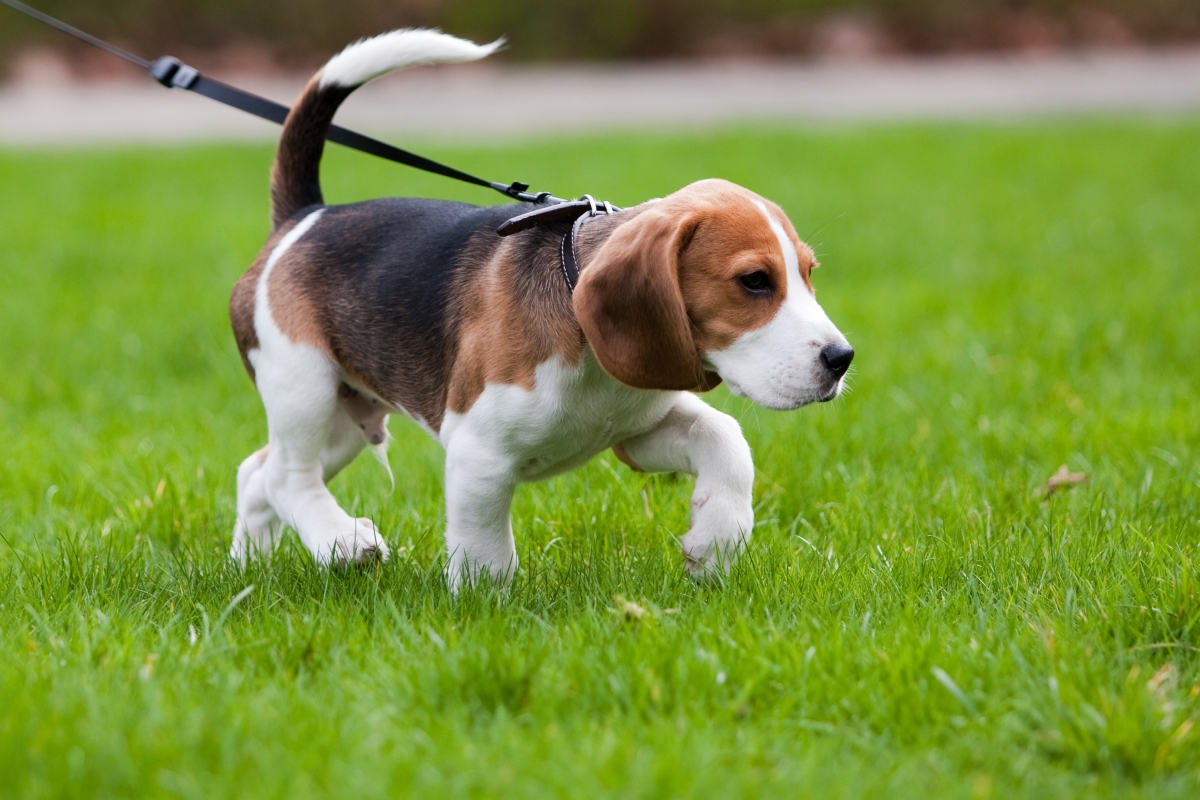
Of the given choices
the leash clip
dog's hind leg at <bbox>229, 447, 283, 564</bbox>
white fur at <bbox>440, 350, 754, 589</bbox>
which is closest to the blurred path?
the leash clip

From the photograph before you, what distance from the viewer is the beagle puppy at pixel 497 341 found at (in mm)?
3082

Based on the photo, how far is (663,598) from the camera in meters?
3.38

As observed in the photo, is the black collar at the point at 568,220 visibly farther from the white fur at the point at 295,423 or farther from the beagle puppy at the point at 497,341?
the white fur at the point at 295,423

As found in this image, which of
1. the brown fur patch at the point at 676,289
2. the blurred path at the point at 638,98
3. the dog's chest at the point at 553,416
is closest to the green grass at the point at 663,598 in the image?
the dog's chest at the point at 553,416

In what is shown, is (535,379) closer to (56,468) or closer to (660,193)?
(56,468)

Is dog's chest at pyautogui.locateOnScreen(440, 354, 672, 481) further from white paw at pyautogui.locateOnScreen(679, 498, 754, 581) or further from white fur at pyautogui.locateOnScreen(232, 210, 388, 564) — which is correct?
white fur at pyautogui.locateOnScreen(232, 210, 388, 564)

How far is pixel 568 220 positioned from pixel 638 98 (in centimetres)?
1673

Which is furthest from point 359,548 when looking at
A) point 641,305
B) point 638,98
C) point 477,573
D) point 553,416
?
point 638,98

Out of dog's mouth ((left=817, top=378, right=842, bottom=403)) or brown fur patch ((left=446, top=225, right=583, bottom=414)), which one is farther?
brown fur patch ((left=446, top=225, right=583, bottom=414))

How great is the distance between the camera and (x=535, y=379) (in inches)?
130

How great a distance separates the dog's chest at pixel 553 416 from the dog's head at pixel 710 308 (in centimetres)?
25

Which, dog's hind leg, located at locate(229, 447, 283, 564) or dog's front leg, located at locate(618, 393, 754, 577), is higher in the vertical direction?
dog's front leg, located at locate(618, 393, 754, 577)

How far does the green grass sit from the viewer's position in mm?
2518

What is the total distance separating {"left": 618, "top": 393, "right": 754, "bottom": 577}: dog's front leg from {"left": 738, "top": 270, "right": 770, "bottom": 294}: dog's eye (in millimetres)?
569
